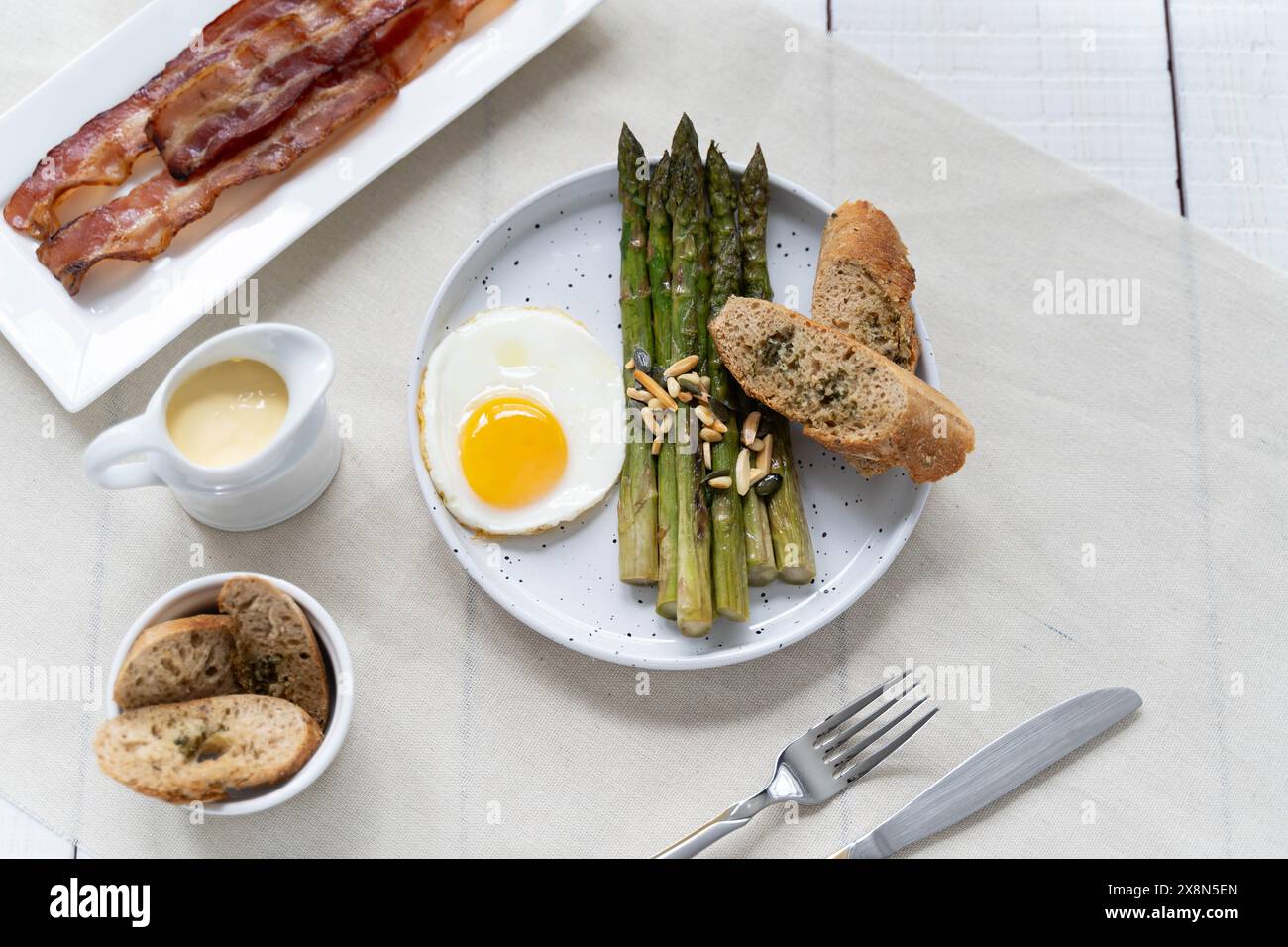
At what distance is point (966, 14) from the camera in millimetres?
4254

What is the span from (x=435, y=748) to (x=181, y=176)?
2.07 m

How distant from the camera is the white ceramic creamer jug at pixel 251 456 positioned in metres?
3.24

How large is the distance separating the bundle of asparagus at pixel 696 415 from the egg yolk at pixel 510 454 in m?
0.27

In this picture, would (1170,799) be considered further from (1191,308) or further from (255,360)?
(255,360)

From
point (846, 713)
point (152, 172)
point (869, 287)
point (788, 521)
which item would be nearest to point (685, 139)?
point (869, 287)

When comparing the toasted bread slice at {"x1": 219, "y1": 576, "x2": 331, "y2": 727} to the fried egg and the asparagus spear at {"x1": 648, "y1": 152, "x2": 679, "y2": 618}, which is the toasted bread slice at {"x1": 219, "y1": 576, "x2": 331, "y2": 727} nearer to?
the fried egg

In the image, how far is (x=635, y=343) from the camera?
12.5 ft

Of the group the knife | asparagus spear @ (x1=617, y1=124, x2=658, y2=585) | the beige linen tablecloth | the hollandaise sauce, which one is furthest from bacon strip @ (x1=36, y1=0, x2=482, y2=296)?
the knife

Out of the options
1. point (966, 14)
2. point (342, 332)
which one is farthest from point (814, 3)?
point (342, 332)

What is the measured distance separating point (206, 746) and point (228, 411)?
98 cm

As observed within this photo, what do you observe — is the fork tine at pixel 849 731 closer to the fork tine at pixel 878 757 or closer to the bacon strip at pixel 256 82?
the fork tine at pixel 878 757

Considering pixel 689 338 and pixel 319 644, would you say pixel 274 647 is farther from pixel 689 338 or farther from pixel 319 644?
pixel 689 338

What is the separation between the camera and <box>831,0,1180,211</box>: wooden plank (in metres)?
4.20

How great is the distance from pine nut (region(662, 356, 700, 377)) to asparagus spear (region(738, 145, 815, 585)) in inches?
11.3
